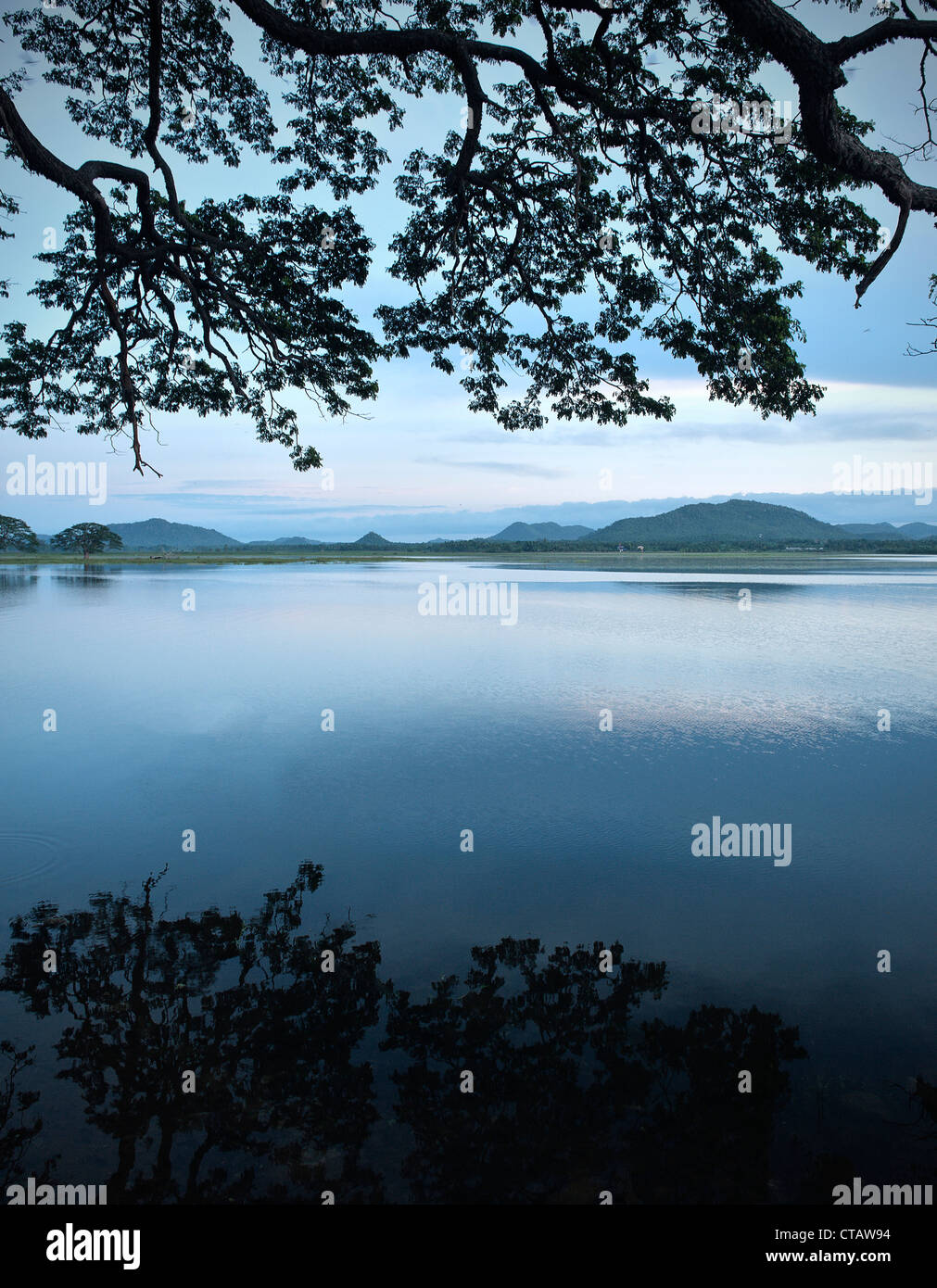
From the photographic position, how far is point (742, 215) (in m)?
10.8

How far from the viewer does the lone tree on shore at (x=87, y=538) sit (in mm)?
126500

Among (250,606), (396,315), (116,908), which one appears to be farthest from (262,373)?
(250,606)

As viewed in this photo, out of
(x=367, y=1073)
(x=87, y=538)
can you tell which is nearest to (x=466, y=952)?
(x=367, y=1073)

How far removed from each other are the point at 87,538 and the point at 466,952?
13625 centimetres

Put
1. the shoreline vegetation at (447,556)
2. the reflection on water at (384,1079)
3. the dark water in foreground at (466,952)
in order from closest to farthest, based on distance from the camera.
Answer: the reflection on water at (384,1079) < the dark water in foreground at (466,952) < the shoreline vegetation at (447,556)

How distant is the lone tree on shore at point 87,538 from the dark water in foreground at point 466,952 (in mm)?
125247

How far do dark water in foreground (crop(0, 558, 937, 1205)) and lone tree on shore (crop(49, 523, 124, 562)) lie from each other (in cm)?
12525

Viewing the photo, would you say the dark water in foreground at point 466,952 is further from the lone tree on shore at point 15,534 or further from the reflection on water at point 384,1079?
the lone tree on shore at point 15,534

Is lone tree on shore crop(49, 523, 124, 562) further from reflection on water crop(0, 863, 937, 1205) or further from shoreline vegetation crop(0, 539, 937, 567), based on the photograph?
reflection on water crop(0, 863, 937, 1205)

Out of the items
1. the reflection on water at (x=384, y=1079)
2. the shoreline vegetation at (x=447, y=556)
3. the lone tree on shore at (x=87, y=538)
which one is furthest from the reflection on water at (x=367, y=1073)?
the lone tree on shore at (x=87, y=538)

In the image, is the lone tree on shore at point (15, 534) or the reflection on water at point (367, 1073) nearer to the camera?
the reflection on water at point (367, 1073)

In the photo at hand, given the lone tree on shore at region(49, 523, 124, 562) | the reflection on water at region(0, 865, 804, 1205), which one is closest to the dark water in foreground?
the reflection on water at region(0, 865, 804, 1205)

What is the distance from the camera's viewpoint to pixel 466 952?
223 inches

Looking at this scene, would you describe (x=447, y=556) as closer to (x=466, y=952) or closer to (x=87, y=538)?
(x=87, y=538)
